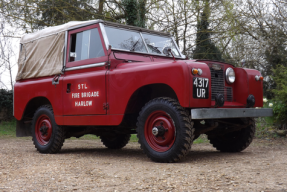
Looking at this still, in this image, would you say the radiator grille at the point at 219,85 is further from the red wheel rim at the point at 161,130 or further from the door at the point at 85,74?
the door at the point at 85,74

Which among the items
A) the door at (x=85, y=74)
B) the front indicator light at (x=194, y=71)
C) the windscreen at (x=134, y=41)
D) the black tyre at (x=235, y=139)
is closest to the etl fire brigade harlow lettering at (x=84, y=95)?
the door at (x=85, y=74)

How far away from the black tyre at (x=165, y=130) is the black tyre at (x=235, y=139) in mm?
1443

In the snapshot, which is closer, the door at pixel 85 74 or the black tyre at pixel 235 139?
the door at pixel 85 74

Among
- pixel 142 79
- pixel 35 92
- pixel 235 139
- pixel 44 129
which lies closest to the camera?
pixel 142 79

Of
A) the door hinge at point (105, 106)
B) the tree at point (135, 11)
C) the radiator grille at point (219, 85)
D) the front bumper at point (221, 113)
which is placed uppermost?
the tree at point (135, 11)

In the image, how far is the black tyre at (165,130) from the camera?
16.3 feet

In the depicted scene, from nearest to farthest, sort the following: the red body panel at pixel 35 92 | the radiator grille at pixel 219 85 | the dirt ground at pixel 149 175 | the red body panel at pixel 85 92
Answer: the dirt ground at pixel 149 175, the radiator grille at pixel 219 85, the red body panel at pixel 85 92, the red body panel at pixel 35 92

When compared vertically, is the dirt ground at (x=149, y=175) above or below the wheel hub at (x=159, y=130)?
below

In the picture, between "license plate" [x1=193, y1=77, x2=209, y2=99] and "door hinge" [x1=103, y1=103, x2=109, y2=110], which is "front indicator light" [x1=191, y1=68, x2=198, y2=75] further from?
"door hinge" [x1=103, y1=103, x2=109, y2=110]

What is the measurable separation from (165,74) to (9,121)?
13658 millimetres

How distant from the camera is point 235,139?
6578 mm

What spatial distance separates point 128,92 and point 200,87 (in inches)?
47.2

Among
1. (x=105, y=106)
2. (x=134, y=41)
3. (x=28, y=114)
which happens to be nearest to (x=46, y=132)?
(x=28, y=114)

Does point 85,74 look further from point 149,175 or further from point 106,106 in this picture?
point 149,175
